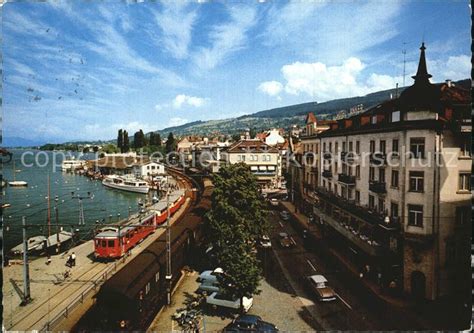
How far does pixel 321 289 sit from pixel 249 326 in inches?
248

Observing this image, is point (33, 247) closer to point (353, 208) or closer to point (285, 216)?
point (285, 216)

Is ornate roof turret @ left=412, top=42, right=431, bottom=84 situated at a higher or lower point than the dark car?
higher

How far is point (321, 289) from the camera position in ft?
63.0

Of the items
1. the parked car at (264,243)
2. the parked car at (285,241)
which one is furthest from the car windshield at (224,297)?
the parked car at (285,241)

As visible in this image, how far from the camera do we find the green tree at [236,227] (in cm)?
1642

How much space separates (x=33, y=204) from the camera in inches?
2105

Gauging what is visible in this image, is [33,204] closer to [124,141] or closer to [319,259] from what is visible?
[319,259]

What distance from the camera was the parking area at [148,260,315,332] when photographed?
16.2 metres

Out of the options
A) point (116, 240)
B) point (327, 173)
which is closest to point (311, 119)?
point (327, 173)

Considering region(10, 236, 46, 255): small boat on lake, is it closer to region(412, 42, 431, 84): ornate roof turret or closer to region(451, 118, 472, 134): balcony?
region(412, 42, 431, 84): ornate roof turret

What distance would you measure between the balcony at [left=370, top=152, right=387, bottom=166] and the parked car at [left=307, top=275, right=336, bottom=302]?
29.3ft

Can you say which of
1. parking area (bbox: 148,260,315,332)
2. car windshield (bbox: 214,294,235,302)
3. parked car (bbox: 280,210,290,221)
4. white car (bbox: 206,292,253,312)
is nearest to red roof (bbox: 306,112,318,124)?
parked car (bbox: 280,210,290,221)

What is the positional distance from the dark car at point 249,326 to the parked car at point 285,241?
14224 mm

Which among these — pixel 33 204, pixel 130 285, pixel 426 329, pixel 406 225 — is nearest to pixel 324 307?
pixel 426 329
